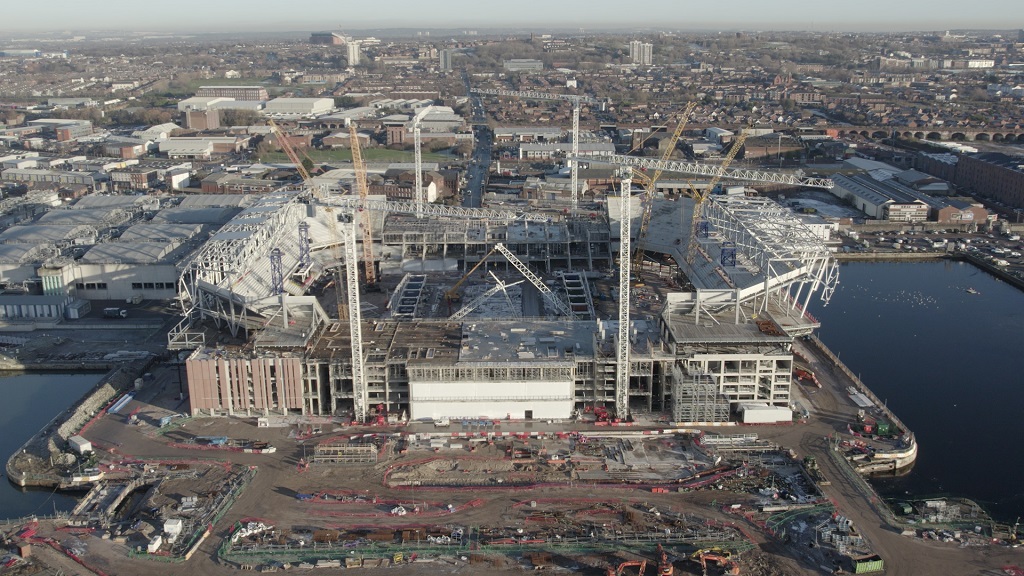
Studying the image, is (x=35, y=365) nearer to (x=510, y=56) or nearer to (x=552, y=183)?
(x=552, y=183)

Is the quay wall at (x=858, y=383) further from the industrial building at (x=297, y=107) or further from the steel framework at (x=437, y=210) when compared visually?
the industrial building at (x=297, y=107)

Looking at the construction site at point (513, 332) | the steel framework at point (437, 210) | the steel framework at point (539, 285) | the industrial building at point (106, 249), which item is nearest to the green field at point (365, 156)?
the industrial building at point (106, 249)

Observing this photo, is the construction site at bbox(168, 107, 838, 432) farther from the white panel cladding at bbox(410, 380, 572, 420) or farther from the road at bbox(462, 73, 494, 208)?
the road at bbox(462, 73, 494, 208)

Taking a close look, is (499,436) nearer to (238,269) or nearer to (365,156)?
(238,269)

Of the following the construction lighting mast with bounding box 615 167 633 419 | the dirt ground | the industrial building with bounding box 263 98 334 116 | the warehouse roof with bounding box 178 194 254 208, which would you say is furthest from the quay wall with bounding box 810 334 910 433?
the industrial building with bounding box 263 98 334 116

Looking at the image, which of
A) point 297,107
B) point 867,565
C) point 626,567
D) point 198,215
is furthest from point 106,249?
point 297,107

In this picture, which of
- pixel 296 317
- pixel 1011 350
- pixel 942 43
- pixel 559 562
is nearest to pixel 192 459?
pixel 296 317
